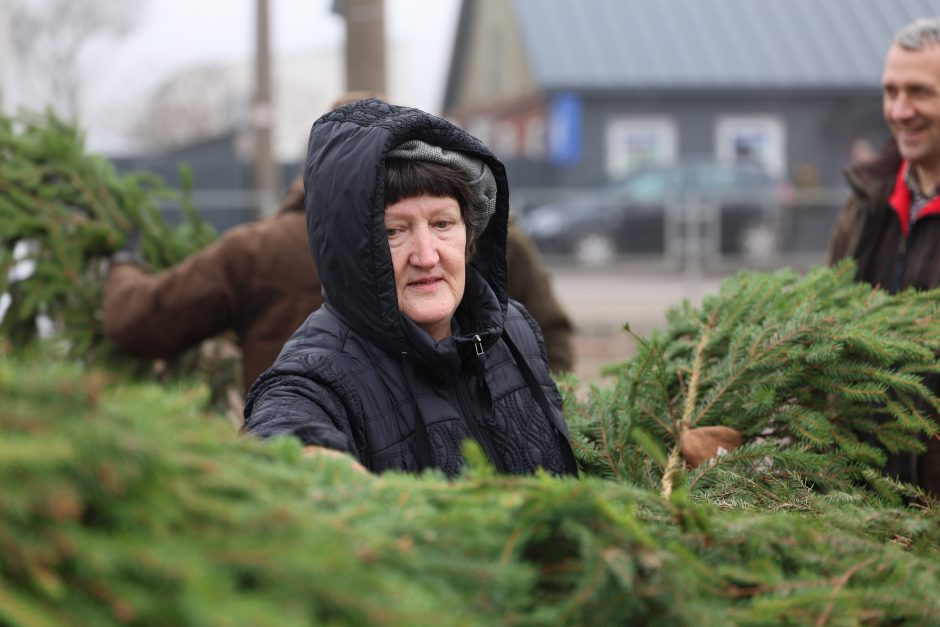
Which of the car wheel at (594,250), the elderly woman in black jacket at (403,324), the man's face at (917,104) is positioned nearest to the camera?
the elderly woman in black jacket at (403,324)

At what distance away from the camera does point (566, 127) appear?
31.2m

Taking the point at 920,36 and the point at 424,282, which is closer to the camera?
the point at 424,282

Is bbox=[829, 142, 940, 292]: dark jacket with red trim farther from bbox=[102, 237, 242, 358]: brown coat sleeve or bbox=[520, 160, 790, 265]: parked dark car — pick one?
bbox=[520, 160, 790, 265]: parked dark car

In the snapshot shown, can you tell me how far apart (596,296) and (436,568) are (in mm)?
13932

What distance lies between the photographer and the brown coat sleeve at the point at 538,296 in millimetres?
4957

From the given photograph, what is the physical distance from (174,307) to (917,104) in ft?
8.50

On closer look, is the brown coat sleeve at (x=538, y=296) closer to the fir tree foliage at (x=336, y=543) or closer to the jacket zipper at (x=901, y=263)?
the jacket zipper at (x=901, y=263)

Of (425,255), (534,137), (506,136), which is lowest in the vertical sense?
(506,136)

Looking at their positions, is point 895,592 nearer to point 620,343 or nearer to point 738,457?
point 738,457

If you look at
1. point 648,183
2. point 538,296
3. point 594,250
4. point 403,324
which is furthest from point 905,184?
point 648,183

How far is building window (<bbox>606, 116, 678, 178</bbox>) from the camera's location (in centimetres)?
3183

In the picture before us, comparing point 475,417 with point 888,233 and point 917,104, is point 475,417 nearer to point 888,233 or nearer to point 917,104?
point 888,233

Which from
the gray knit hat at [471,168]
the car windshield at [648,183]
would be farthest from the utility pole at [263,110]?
the gray knit hat at [471,168]

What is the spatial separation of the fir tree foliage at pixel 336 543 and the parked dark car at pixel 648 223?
12.7 meters
